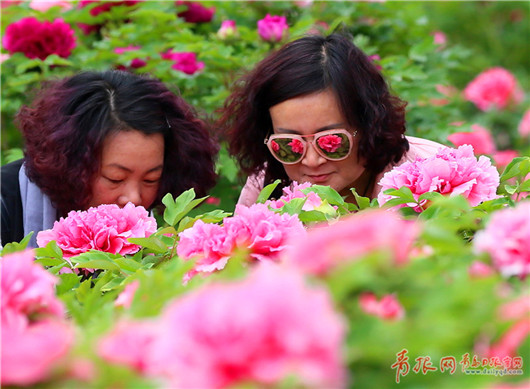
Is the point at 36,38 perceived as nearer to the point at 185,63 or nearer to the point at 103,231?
the point at 185,63

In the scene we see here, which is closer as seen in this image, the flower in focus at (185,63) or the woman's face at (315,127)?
the woman's face at (315,127)

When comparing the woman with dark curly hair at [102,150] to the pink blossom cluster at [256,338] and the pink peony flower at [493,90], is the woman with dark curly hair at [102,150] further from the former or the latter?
the pink peony flower at [493,90]

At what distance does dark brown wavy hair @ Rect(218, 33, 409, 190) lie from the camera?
232cm

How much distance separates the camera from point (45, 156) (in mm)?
2479

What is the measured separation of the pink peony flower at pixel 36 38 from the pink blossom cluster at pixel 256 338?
2642 millimetres

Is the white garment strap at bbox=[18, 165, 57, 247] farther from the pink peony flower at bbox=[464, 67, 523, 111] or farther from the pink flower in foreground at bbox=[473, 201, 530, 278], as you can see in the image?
the pink peony flower at bbox=[464, 67, 523, 111]

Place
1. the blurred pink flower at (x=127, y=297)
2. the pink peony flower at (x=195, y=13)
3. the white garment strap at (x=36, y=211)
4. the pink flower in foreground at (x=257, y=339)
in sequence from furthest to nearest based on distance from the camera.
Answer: the pink peony flower at (x=195, y=13), the white garment strap at (x=36, y=211), the blurred pink flower at (x=127, y=297), the pink flower in foreground at (x=257, y=339)

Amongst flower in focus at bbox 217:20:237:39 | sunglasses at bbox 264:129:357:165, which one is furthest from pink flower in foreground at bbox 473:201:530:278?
flower in focus at bbox 217:20:237:39

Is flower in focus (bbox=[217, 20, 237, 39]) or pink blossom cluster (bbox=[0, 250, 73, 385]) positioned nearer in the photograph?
pink blossom cluster (bbox=[0, 250, 73, 385])

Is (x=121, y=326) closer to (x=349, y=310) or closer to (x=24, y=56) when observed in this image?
(x=349, y=310)

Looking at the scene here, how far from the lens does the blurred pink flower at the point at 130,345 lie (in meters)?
0.64

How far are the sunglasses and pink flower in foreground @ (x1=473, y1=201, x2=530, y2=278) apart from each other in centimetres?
148

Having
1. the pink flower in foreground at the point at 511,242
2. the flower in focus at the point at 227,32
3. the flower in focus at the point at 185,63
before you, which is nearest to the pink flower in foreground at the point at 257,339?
the pink flower in foreground at the point at 511,242

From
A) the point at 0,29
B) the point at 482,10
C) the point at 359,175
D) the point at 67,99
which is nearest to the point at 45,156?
the point at 67,99
